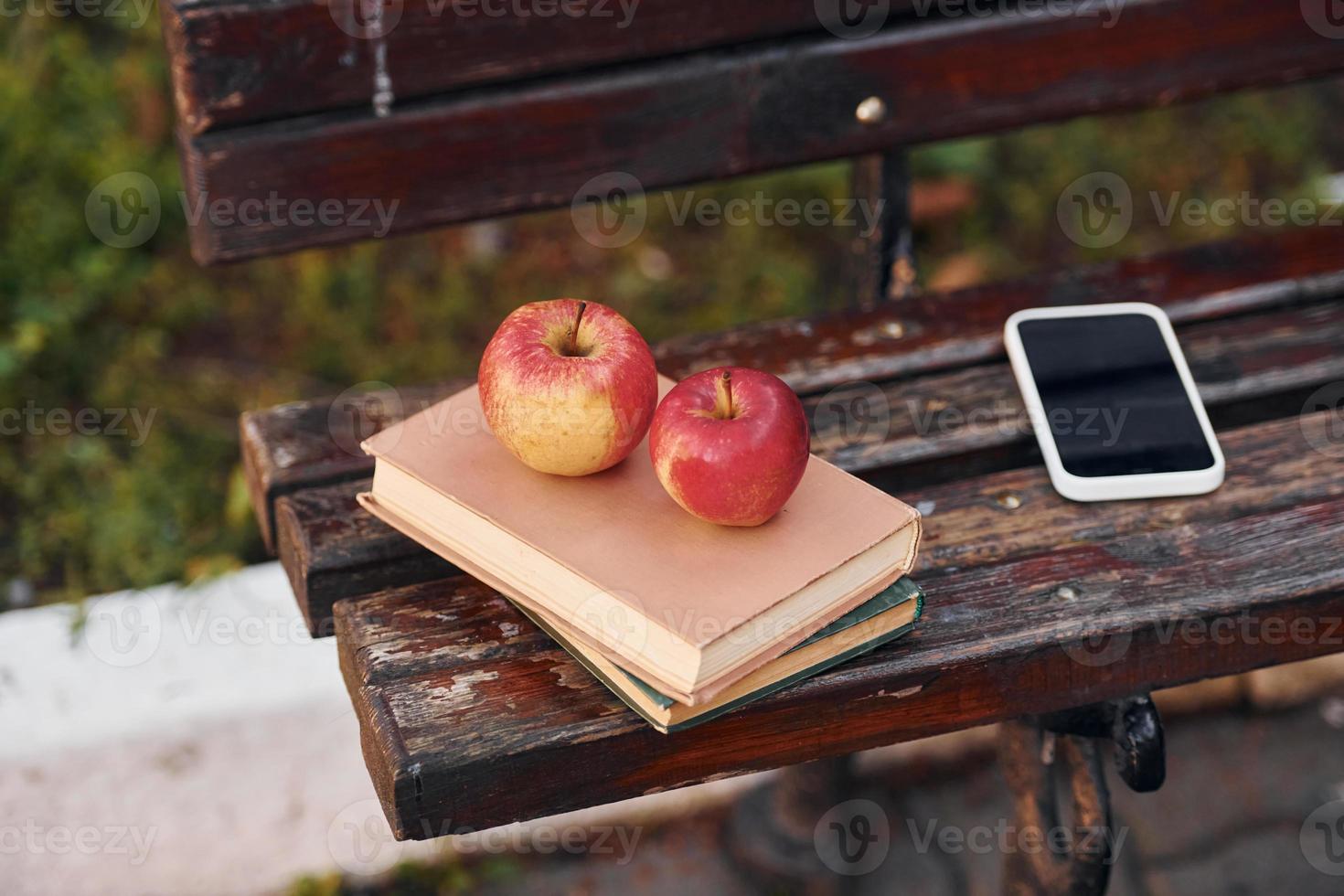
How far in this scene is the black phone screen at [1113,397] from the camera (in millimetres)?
1507

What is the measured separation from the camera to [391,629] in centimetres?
131

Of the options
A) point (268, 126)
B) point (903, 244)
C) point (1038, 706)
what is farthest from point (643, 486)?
point (903, 244)

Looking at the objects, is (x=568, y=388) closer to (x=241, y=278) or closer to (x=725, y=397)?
(x=725, y=397)

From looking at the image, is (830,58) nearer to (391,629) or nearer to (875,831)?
(391,629)

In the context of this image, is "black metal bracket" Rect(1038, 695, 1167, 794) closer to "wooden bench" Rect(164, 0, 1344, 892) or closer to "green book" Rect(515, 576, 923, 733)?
"wooden bench" Rect(164, 0, 1344, 892)

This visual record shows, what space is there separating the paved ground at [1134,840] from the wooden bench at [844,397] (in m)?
0.17

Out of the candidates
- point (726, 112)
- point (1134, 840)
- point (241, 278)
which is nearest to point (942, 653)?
point (726, 112)

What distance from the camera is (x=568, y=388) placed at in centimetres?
123

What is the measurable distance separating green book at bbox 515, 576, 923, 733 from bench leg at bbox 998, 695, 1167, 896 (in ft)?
1.09

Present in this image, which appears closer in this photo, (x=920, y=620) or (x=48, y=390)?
(x=920, y=620)

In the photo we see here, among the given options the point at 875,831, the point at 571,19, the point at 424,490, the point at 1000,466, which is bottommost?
the point at 875,831

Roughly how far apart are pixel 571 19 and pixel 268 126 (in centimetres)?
43

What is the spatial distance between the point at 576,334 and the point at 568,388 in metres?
0.08

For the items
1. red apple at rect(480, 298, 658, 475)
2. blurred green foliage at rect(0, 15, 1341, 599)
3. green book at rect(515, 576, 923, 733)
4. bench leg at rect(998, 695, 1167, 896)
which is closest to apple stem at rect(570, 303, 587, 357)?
red apple at rect(480, 298, 658, 475)
